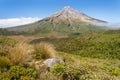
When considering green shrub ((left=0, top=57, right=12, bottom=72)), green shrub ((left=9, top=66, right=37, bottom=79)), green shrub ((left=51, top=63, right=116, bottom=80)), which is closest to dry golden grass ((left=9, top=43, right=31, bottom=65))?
green shrub ((left=0, top=57, right=12, bottom=72))

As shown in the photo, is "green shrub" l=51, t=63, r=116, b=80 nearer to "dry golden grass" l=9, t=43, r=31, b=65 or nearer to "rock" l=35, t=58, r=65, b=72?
"rock" l=35, t=58, r=65, b=72

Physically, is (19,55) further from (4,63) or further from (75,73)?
(75,73)

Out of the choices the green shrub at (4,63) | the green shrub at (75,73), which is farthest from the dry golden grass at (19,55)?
the green shrub at (75,73)

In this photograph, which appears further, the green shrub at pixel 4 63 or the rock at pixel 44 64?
the rock at pixel 44 64

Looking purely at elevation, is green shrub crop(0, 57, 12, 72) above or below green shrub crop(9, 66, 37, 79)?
above

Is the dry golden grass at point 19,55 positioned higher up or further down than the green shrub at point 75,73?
higher up

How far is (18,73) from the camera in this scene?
412 inches

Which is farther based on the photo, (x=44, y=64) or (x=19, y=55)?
(x=44, y=64)

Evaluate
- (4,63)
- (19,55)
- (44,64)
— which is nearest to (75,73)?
(44,64)

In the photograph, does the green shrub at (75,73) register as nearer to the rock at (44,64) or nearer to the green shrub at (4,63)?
the rock at (44,64)

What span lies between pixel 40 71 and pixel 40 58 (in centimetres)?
249

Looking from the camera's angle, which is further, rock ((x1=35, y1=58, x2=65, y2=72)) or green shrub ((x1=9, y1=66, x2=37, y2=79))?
rock ((x1=35, y1=58, x2=65, y2=72))

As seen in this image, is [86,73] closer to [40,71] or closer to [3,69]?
[40,71]

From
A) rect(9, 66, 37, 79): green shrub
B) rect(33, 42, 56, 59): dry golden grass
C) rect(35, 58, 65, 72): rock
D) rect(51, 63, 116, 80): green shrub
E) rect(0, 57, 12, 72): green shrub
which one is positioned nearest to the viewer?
rect(51, 63, 116, 80): green shrub
